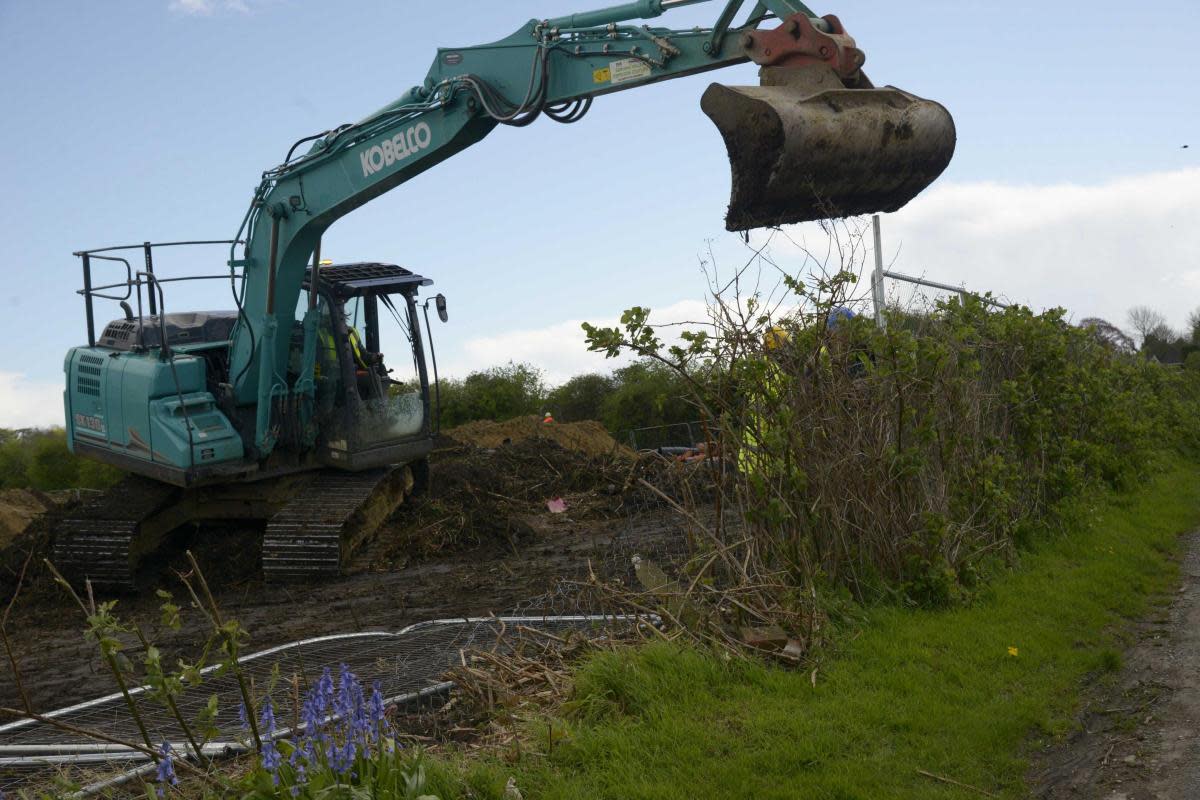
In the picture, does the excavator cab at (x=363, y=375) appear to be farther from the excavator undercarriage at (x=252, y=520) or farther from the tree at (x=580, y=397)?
the tree at (x=580, y=397)

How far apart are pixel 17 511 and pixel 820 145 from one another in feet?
47.1

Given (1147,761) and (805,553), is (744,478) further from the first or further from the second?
(1147,761)

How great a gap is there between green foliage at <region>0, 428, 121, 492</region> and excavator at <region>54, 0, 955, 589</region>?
12.8m

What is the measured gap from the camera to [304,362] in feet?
41.3

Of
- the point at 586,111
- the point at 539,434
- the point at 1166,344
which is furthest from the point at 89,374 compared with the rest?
the point at 1166,344

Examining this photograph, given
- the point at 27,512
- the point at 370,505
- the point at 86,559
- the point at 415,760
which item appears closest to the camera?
the point at 415,760

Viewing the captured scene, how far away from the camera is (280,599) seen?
1126cm

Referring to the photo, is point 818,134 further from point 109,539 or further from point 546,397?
point 546,397

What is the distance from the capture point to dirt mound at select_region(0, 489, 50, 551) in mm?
16031

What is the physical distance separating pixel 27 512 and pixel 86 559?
601cm

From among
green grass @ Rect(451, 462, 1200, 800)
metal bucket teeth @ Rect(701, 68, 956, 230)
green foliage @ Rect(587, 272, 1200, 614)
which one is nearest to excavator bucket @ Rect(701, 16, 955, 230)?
metal bucket teeth @ Rect(701, 68, 956, 230)

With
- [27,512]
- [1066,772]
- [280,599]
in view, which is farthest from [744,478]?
[27,512]

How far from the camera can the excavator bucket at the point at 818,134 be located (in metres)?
6.77

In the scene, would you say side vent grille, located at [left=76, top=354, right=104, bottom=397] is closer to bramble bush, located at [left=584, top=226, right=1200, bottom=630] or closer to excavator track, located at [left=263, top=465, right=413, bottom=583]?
excavator track, located at [left=263, top=465, right=413, bottom=583]
